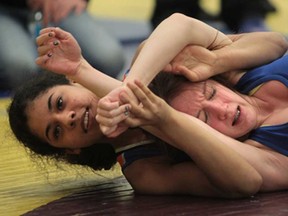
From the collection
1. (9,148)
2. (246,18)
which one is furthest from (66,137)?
(246,18)

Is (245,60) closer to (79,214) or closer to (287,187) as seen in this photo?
(287,187)

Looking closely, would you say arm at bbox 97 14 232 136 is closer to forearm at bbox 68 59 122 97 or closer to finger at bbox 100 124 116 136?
forearm at bbox 68 59 122 97

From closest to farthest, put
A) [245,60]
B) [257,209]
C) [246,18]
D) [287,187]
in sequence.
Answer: [257,209]
[287,187]
[245,60]
[246,18]

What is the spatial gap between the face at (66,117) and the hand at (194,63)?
25cm

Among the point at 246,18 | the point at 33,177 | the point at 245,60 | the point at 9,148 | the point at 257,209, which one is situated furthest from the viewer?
the point at 246,18

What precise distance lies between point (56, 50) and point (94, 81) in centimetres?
14

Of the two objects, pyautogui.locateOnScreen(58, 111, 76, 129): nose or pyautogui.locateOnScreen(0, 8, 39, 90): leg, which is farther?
pyautogui.locateOnScreen(0, 8, 39, 90): leg

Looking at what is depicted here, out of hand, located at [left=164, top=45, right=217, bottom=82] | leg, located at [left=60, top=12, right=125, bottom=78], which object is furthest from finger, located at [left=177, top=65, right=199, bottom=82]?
leg, located at [left=60, top=12, right=125, bottom=78]

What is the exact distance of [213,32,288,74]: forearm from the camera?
257cm

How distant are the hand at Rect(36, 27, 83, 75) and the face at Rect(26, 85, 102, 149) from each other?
7 cm

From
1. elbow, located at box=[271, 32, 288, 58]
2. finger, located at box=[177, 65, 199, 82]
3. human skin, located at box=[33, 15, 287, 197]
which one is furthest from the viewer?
elbow, located at box=[271, 32, 288, 58]

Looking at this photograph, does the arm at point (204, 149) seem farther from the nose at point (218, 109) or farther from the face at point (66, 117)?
the face at point (66, 117)

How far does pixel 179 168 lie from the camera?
2.43m

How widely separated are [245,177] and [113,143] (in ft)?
1.52
